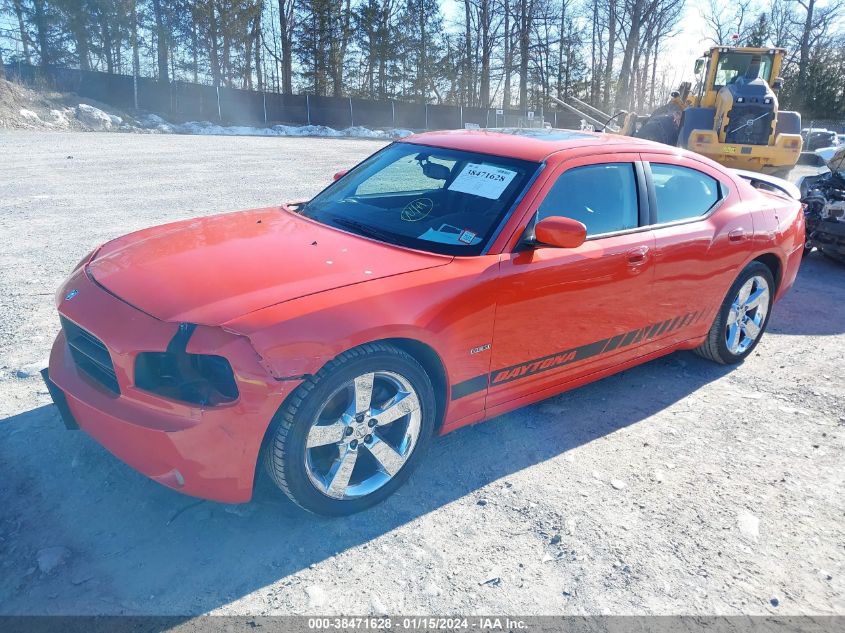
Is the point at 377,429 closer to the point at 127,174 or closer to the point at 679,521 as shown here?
the point at 679,521

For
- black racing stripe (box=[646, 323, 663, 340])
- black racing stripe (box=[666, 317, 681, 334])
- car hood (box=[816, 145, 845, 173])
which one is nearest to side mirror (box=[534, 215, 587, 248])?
black racing stripe (box=[646, 323, 663, 340])

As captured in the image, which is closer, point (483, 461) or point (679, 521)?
point (679, 521)

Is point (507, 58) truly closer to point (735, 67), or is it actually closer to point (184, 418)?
point (735, 67)

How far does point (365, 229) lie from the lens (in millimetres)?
3471

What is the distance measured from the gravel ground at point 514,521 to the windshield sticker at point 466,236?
111 centimetres

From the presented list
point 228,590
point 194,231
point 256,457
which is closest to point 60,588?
point 228,590

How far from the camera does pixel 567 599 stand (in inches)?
98.7

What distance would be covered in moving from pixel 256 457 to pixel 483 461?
1293 mm

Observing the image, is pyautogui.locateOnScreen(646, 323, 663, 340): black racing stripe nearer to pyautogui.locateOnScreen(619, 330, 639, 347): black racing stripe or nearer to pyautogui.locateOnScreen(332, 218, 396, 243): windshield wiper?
pyautogui.locateOnScreen(619, 330, 639, 347): black racing stripe

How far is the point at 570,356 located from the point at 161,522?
2.17 m

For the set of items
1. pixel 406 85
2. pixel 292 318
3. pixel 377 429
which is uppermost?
pixel 406 85

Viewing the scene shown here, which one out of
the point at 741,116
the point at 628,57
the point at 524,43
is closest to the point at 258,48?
the point at 524,43

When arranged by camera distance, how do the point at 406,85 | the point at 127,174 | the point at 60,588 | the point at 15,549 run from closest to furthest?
1. the point at 60,588
2. the point at 15,549
3. the point at 127,174
4. the point at 406,85

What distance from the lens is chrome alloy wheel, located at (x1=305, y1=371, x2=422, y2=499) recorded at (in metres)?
2.72
